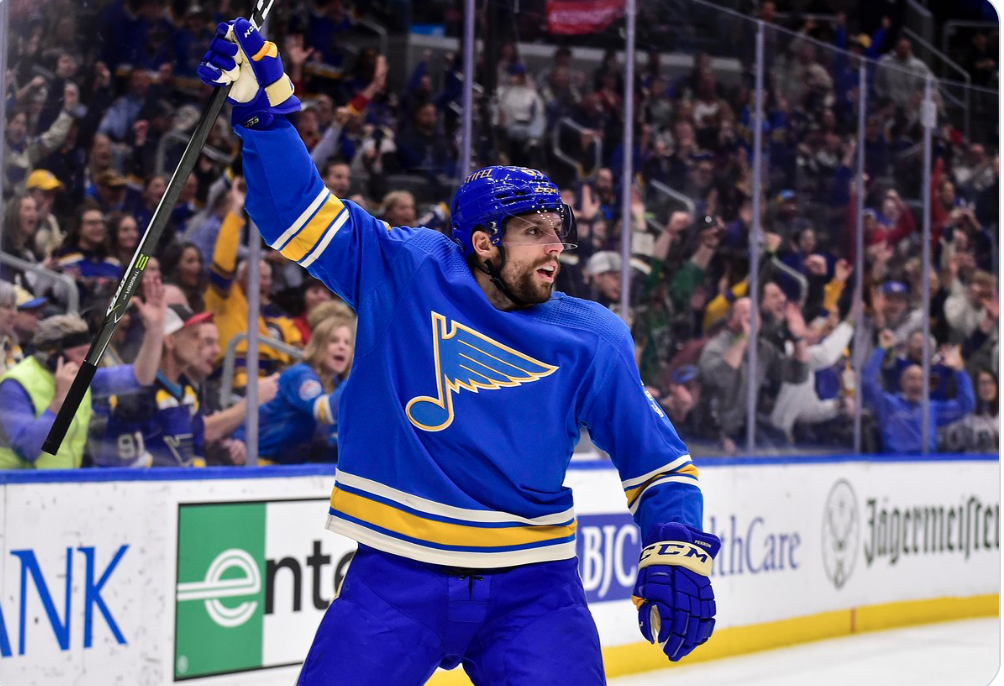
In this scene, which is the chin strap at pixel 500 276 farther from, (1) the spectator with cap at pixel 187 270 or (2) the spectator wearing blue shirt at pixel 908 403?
(2) the spectator wearing blue shirt at pixel 908 403

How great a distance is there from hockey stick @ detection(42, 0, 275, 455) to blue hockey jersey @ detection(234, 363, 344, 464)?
1336 mm

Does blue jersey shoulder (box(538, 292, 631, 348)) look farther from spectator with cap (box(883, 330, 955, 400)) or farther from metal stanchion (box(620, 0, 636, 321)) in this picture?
spectator with cap (box(883, 330, 955, 400))

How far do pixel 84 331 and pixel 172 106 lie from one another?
28.5 inches

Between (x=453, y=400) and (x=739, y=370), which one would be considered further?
(x=739, y=370)

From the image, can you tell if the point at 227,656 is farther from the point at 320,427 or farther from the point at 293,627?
the point at 320,427

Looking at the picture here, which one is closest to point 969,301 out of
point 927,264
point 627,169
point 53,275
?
point 927,264

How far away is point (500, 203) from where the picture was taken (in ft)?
7.43

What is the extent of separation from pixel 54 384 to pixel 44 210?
455 millimetres

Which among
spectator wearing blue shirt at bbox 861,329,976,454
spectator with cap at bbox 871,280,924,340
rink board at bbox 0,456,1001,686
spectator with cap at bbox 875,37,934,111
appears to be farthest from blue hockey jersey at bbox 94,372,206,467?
spectator with cap at bbox 875,37,934,111

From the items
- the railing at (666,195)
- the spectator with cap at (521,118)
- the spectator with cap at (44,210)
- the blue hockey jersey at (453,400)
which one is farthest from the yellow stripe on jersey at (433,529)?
the railing at (666,195)

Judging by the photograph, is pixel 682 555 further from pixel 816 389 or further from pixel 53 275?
pixel 816 389

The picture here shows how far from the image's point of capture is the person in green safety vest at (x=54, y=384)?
339 centimetres

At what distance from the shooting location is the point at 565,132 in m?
4.99

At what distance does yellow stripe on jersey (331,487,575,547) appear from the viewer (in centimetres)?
217
